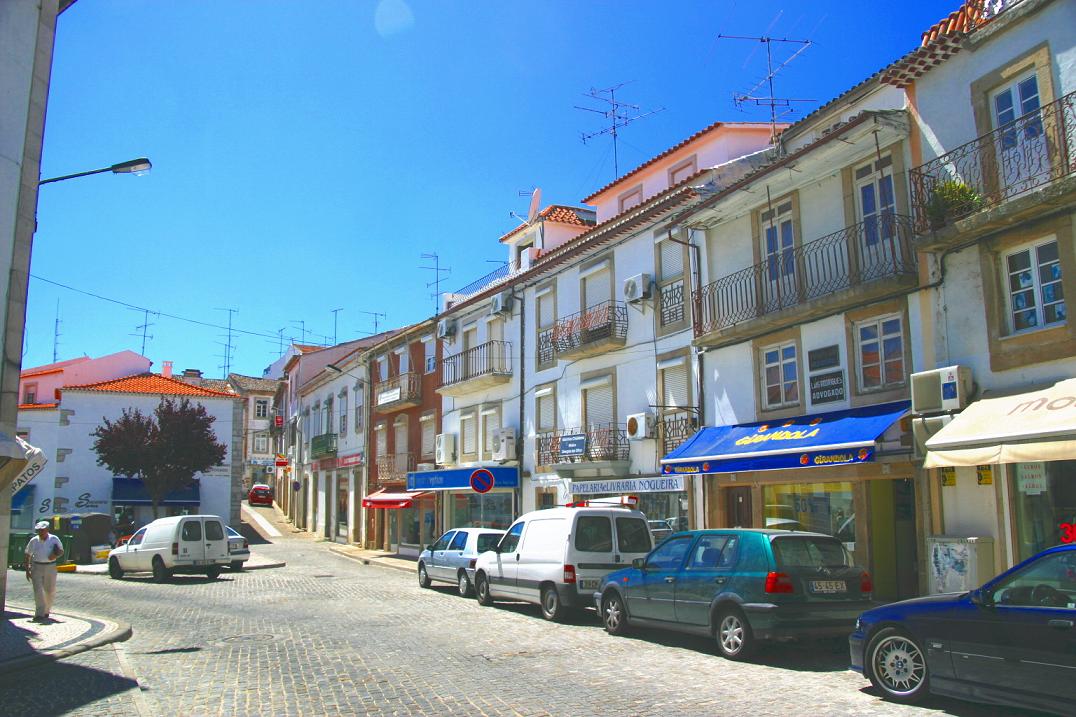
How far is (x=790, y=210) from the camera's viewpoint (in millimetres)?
16156

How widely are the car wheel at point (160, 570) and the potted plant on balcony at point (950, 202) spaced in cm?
1959

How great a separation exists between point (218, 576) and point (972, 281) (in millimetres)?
19908

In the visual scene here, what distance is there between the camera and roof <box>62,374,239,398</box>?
121 feet

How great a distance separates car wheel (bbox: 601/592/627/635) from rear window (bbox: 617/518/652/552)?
2045 mm

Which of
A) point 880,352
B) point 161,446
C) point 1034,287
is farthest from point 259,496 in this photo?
point 1034,287

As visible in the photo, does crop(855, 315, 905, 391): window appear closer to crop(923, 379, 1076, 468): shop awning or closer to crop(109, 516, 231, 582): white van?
crop(923, 379, 1076, 468): shop awning

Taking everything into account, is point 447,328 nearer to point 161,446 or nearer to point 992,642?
point 161,446

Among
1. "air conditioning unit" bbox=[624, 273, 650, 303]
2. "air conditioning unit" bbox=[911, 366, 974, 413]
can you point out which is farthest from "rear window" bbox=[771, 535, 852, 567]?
"air conditioning unit" bbox=[624, 273, 650, 303]

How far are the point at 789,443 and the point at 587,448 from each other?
7395 millimetres

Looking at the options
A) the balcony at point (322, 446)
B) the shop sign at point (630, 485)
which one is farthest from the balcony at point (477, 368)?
the balcony at point (322, 446)

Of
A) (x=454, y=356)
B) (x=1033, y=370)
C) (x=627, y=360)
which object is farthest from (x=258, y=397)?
(x=1033, y=370)

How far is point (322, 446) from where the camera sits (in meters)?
43.6

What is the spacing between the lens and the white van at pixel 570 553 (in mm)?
14016

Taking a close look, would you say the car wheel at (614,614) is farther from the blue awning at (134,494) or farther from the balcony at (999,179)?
the blue awning at (134,494)
